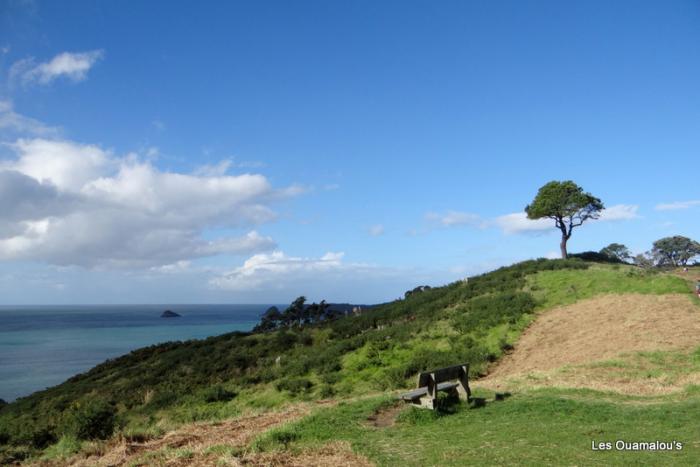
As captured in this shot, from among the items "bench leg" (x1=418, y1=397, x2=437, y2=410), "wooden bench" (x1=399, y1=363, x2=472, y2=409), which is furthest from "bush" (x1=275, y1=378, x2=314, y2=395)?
"bench leg" (x1=418, y1=397, x2=437, y2=410)

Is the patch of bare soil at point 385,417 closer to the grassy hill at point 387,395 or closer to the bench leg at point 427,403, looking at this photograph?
the grassy hill at point 387,395

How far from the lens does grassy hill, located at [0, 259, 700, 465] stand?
8.96m

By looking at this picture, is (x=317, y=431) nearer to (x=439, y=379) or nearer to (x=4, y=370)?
(x=439, y=379)

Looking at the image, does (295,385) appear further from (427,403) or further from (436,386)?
(436,386)

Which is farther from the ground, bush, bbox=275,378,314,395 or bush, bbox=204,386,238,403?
bush, bbox=275,378,314,395

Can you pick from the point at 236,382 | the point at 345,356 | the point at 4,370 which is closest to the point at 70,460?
the point at 236,382

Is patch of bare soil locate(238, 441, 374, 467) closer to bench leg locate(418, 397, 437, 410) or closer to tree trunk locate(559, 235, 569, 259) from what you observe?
bench leg locate(418, 397, 437, 410)

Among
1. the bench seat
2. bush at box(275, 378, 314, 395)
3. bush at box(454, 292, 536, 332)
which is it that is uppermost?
bush at box(454, 292, 536, 332)

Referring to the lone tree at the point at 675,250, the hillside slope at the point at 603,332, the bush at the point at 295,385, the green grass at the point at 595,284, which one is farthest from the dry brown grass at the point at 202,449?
the lone tree at the point at 675,250

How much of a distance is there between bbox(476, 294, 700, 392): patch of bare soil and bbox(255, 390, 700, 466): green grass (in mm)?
3179

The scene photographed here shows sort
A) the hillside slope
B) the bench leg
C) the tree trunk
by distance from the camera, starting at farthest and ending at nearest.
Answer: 1. the tree trunk
2. the hillside slope
3. the bench leg

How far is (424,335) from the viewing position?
83.7 ft

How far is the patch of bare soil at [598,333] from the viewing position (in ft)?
56.4

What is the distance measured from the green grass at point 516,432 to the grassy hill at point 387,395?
0.04m
